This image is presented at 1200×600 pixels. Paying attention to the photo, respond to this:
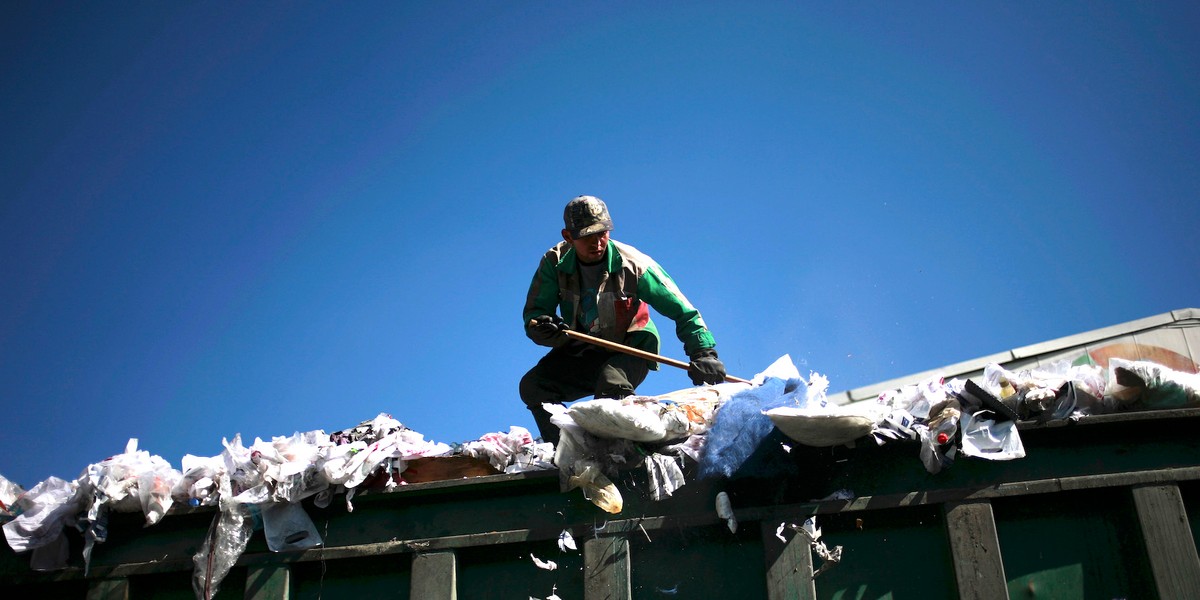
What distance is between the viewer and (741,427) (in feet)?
11.4

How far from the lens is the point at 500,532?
3.54 m

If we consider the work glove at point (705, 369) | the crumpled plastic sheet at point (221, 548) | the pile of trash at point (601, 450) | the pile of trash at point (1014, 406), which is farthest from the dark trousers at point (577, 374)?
the pile of trash at point (1014, 406)

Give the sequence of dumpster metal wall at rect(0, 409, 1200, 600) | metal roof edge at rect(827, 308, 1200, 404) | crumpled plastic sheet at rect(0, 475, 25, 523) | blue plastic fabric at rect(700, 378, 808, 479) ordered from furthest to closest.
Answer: metal roof edge at rect(827, 308, 1200, 404) → crumpled plastic sheet at rect(0, 475, 25, 523) → blue plastic fabric at rect(700, 378, 808, 479) → dumpster metal wall at rect(0, 409, 1200, 600)

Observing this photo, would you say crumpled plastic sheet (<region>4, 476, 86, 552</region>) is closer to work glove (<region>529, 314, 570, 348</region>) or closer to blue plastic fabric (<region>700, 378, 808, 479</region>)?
work glove (<region>529, 314, 570, 348</region>)

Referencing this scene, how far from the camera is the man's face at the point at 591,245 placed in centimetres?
475

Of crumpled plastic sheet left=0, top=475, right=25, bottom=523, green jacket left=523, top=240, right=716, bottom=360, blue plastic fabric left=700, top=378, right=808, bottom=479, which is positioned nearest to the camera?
blue plastic fabric left=700, top=378, right=808, bottom=479

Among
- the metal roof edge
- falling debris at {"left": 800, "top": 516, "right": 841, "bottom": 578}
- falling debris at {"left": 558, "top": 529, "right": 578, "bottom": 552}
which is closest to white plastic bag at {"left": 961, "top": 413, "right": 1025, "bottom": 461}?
falling debris at {"left": 800, "top": 516, "right": 841, "bottom": 578}

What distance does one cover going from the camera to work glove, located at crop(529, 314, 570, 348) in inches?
187

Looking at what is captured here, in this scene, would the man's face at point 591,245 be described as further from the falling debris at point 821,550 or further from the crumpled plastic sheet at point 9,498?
the crumpled plastic sheet at point 9,498

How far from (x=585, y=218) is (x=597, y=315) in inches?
20.5

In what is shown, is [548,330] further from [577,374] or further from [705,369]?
[705,369]

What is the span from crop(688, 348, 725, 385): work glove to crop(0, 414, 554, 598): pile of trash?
1265 millimetres

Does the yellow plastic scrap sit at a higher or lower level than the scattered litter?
higher

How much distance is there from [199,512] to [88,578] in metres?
0.54
